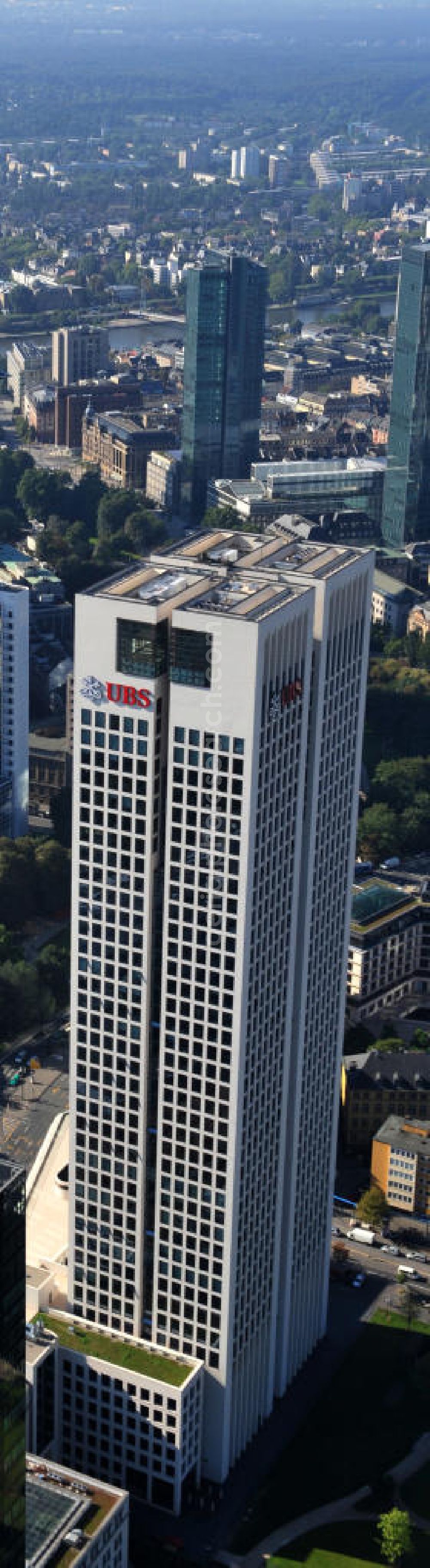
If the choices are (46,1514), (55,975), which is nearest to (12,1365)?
(46,1514)

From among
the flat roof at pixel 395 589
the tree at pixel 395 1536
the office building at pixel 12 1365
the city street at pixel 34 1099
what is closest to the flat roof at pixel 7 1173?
the office building at pixel 12 1365

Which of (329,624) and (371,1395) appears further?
(371,1395)

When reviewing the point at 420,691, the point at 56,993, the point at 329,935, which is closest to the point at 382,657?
the point at 420,691

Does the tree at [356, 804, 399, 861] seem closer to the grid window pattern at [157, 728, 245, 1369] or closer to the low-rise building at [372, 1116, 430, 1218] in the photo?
the low-rise building at [372, 1116, 430, 1218]

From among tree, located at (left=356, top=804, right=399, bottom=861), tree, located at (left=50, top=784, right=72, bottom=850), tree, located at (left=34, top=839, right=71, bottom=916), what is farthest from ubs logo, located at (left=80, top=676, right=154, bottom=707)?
tree, located at (left=356, top=804, right=399, bottom=861)

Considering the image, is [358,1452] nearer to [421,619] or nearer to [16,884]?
[16,884]

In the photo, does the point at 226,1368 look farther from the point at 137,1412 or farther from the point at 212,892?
the point at 212,892
